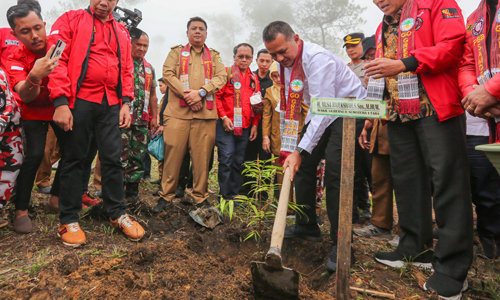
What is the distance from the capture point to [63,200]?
8.23ft

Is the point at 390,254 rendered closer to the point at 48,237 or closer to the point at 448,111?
the point at 448,111

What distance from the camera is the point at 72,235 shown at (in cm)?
241

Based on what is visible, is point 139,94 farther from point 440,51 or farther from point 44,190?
point 440,51

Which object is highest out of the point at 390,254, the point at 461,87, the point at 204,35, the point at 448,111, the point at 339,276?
the point at 204,35

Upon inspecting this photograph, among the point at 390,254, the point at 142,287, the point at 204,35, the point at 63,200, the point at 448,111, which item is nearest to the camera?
the point at 142,287

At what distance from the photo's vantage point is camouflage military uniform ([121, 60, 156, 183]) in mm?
3791

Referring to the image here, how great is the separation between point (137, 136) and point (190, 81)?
1.09 metres

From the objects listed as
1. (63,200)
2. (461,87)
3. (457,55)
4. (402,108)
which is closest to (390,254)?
(402,108)

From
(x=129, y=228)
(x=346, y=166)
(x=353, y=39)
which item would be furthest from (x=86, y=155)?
(x=353, y=39)

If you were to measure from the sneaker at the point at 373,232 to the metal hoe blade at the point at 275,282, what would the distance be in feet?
5.48

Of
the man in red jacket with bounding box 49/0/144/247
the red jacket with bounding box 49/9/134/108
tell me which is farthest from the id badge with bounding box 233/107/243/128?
the red jacket with bounding box 49/9/134/108

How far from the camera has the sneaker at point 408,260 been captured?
7.36ft

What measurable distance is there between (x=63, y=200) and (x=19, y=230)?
1.82 feet

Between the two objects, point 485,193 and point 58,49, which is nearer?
point 58,49
